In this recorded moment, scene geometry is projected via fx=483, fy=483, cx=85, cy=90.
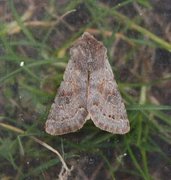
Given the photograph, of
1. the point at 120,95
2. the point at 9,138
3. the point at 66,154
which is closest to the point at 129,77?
the point at 120,95

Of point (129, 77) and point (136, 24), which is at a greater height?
point (136, 24)

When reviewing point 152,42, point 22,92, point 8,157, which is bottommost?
point 8,157

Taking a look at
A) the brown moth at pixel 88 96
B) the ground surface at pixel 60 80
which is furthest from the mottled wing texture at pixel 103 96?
the ground surface at pixel 60 80

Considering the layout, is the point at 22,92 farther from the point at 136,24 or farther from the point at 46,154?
the point at 136,24

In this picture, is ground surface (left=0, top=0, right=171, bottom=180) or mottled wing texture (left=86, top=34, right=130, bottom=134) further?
ground surface (left=0, top=0, right=171, bottom=180)

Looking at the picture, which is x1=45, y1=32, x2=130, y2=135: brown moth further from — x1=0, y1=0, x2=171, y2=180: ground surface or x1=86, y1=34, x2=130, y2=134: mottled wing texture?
x1=0, y1=0, x2=171, y2=180: ground surface

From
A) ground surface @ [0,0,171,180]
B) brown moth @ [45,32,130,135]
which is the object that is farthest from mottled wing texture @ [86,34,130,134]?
ground surface @ [0,0,171,180]

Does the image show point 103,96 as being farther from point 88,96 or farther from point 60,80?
point 60,80
